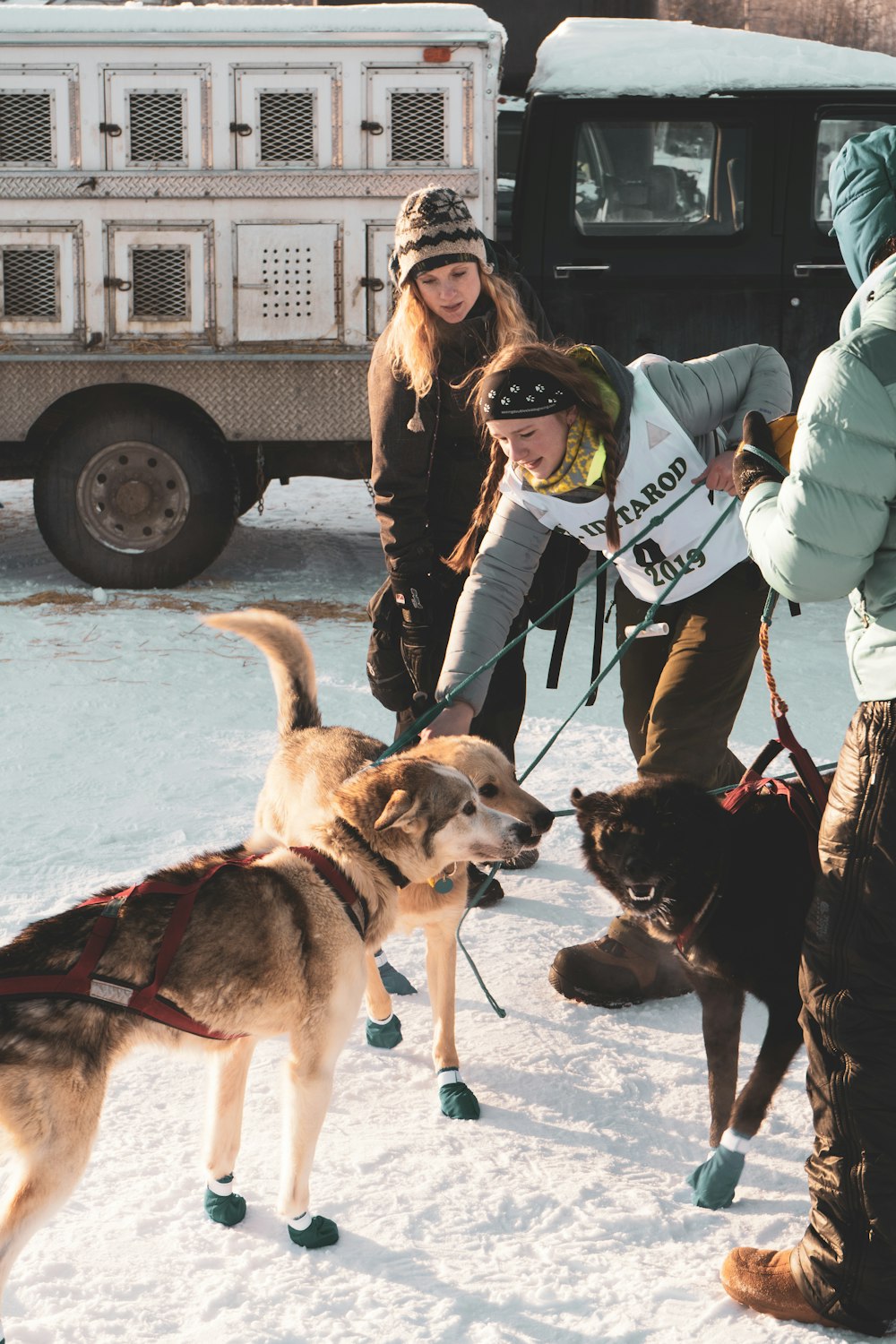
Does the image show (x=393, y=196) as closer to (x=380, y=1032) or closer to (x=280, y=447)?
(x=280, y=447)

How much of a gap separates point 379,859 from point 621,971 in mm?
999

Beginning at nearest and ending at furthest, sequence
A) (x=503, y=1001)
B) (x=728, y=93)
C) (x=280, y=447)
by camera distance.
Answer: (x=503, y=1001), (x=728, y=93), (x=280, y=447)

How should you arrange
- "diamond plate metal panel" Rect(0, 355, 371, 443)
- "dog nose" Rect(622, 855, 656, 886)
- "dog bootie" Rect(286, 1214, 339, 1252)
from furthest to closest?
1. "diamond plate metal panel" Rect(0, 355, 371, 443)
2. "dog nose" Rect(622, 855, 656, 886)
3. "dog bootie" Rect(286, 1214, 339, 1252)

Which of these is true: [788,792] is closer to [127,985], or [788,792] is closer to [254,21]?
[127,985]

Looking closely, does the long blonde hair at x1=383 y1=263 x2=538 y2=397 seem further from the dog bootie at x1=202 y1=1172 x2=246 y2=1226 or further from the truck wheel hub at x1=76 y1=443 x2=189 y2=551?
the truck wheel hub at x1=76 y1=443 x2=189 y2=551

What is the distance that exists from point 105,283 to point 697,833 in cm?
522

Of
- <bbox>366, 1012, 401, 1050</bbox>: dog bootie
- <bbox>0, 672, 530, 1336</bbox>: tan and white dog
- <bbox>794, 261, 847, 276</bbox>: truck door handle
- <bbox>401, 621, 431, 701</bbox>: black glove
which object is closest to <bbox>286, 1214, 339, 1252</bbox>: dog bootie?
<bbox>0, 672, 530, 1336</bbox>: tan and white dog

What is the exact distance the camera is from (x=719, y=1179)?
8.38 feet

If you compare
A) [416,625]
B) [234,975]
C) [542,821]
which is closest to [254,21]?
[416,625]

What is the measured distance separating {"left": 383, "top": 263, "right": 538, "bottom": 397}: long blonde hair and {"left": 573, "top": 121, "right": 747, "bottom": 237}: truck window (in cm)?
335

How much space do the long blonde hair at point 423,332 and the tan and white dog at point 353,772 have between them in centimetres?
79

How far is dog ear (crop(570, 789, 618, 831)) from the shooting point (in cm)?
263

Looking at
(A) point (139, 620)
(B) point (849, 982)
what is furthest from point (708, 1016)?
(A) point (139, 620)

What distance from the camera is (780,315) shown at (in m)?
6.74
